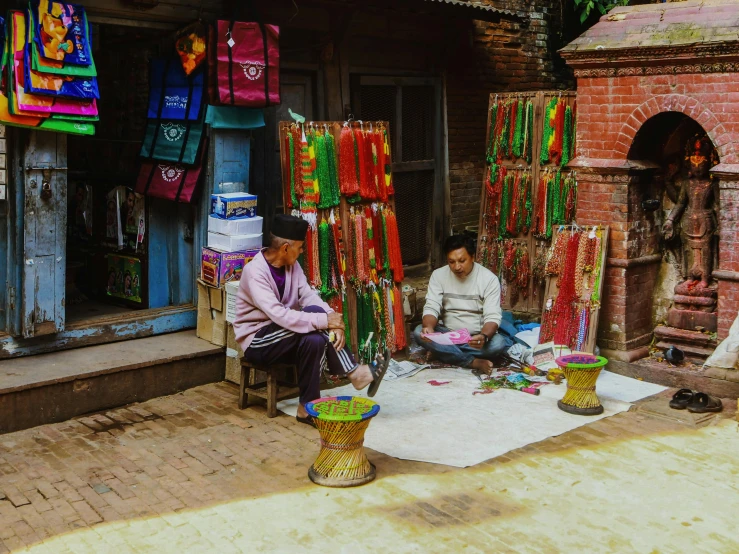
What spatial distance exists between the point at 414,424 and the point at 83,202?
4445 millimetres

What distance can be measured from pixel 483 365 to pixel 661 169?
254cm

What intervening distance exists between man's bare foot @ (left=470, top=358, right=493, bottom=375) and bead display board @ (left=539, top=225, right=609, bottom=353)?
68 centimetres

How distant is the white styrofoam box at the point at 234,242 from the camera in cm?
775

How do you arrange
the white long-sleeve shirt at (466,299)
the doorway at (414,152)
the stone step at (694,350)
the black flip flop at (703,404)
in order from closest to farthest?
the black flip flop at (703,404), the stone step at (694,350), the white long-sleeve shirt at (466,299), the doorway at (414,152)

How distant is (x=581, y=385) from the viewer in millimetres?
7160

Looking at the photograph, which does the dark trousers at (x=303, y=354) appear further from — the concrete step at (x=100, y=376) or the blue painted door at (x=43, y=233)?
the blue painted door at (x=43, y=233)

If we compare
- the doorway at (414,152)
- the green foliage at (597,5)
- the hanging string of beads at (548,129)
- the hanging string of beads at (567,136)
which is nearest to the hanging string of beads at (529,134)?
the hanging string of beads at (548,129)

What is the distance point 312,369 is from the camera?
22.1ft

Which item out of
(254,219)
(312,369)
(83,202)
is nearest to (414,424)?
(312,369)

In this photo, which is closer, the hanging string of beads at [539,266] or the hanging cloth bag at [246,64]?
the hanging cloth bag at [246,64]

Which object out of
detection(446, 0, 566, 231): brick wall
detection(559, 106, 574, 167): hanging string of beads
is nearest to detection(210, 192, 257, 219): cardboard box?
detection(559, 106, 574, 167): hanging string of beads

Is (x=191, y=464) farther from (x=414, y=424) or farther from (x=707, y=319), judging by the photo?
(x=707, y=319)

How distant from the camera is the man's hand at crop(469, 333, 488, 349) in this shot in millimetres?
8305

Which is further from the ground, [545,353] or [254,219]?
[254,219]
